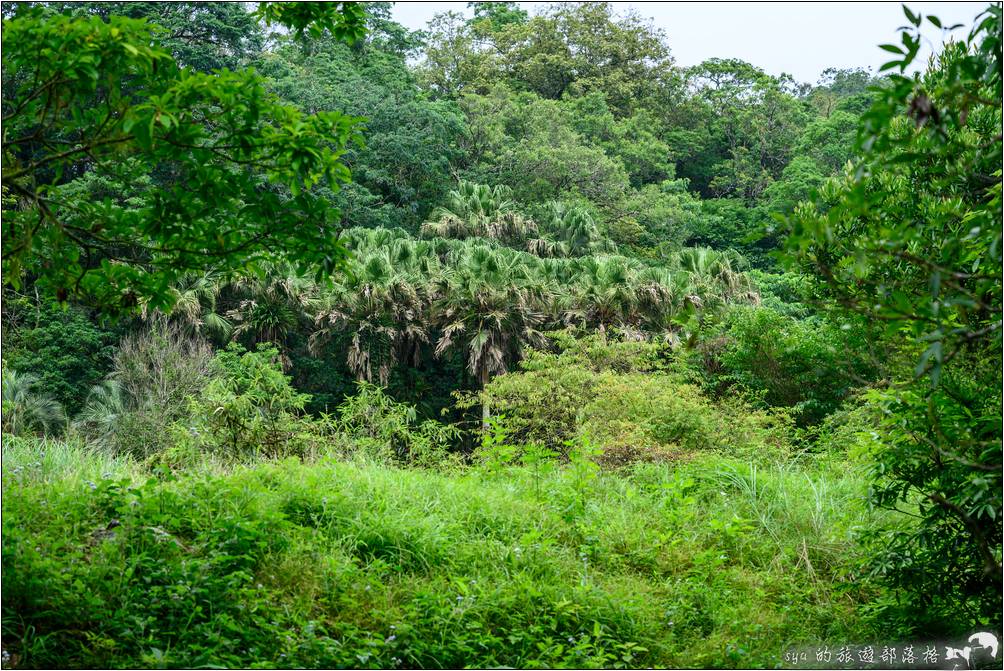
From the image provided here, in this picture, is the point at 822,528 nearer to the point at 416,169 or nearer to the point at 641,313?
the point at 641,313

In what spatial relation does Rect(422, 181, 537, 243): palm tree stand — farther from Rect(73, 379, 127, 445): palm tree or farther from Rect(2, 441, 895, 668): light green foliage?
Rect(2, 441, 895, 668): light green foliage

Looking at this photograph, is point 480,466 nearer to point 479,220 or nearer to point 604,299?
point 604,299

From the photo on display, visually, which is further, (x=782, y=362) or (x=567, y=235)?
(x=567, y=235)

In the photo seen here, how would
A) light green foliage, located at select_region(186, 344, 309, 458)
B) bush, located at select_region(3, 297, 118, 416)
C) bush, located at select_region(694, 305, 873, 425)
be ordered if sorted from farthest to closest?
bush, located at select_region(3, 297, 118, 416) → bush, located at select_region(694, 305, 873, 425) → light green foliage, located at select_region(186, 344, 309, 458)

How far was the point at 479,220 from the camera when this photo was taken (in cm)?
2419

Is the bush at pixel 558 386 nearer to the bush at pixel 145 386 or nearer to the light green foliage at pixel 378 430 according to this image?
the light green foliage at pixel 378 430

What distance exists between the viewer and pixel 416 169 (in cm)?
2633

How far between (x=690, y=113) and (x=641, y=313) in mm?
19861

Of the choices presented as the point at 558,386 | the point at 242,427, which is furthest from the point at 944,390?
the point at 558,386

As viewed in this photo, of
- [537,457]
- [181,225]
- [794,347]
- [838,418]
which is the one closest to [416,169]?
[794,347]

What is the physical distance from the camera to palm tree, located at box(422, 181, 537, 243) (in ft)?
78.8

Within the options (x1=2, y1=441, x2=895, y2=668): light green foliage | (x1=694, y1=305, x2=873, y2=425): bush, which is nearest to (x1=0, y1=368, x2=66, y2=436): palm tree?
(x1=2, y1=441, x2=895, y2=668): light green foliage

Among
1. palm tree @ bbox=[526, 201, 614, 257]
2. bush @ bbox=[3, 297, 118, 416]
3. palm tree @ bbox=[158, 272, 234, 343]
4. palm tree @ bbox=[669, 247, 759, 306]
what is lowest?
bush @ bbox=[3, 297, 118, 416]

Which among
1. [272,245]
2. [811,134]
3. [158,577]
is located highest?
[811,134]
